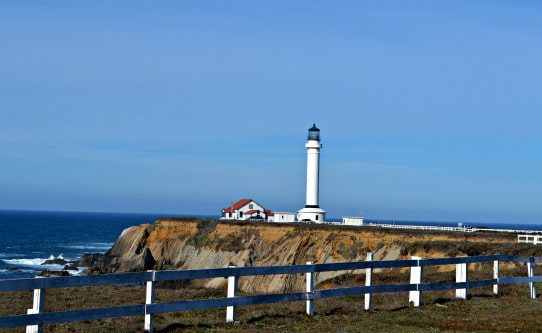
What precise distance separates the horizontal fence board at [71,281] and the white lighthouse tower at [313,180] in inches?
2639

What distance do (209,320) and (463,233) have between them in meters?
49.0

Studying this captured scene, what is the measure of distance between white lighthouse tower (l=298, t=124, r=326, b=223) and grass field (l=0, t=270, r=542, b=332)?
Answer: 57625 mm

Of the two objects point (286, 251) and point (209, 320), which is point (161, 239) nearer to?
point (286, 251)

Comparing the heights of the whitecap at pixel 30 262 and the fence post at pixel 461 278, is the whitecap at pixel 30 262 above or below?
below

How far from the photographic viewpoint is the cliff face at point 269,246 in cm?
5374

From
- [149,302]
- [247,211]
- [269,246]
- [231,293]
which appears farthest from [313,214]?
[149,302]

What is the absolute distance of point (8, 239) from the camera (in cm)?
13988

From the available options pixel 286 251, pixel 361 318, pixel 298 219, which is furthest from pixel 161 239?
pixel 361 318

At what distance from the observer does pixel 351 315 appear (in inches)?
714

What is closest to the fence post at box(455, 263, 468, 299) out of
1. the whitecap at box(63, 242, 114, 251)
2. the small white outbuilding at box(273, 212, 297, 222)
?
the small white outbuilding at box(273, 212, 297, 222)

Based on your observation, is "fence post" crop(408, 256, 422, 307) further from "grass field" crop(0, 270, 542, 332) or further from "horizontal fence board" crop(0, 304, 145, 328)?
"horizontal fence board" crop(0, 304, 145, 328)

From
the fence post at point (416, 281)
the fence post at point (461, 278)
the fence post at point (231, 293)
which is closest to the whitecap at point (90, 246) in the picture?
the fence post at point (461, 278)

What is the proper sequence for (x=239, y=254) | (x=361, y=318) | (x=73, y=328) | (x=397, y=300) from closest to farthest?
(x=73, y=328) → (x=361, y=318) → (x=397, y=300) → (x=239, y=254)

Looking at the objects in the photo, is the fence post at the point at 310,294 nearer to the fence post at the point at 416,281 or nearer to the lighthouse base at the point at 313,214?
the fence post at the point at 416,281
